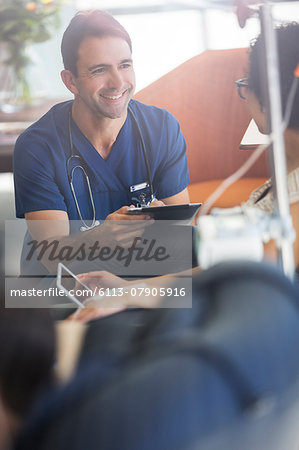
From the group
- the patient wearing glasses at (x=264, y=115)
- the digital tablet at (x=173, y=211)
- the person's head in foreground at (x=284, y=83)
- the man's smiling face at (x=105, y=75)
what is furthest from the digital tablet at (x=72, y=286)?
the person's head in foreground at (x=284, y=83)

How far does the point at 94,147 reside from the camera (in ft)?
3.29

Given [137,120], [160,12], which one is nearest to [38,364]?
[137,120]

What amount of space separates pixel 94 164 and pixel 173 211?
0.20 m

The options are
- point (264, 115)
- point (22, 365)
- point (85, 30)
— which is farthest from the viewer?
point (85, 30)

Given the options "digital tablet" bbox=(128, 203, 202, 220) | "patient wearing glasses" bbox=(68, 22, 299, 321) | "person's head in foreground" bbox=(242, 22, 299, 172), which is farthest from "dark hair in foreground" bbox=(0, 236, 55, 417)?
"person's head in foreground" bbox=(242, 22, 299, 172)

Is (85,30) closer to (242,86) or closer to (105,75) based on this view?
(105,75)

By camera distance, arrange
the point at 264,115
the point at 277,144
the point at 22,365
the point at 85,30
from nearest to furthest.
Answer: the point at 22,365, the point at 277,144, the point at 264,115, the point at 85,30

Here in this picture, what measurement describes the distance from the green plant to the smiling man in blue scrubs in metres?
0.15

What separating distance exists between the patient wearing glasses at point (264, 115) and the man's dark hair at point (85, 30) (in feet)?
0.82

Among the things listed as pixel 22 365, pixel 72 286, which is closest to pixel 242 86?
pixel 72 286

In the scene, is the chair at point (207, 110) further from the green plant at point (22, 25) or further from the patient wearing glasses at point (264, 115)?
the green plant at point (22, 25)

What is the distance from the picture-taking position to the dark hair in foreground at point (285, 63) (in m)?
0.84

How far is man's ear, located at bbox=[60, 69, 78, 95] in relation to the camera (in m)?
0.97

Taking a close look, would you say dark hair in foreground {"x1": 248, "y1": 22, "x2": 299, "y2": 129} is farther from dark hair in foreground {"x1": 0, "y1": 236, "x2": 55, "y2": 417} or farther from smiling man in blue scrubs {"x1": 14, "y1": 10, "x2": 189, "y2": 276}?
dark hair in foreground {"x1": 0, "y1": 236, "x2": 55, "y2": 417}
